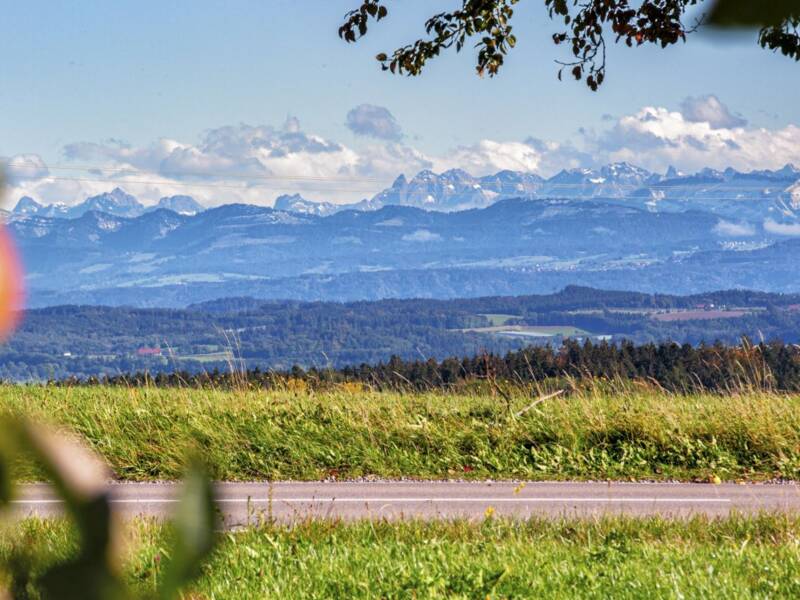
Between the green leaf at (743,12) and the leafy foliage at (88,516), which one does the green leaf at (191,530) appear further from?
the green leaf at (743,12)

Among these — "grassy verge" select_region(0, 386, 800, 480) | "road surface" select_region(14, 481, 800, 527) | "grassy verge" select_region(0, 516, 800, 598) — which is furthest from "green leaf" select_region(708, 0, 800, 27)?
"grassy verge" select_region(0, 386, 800, 480)

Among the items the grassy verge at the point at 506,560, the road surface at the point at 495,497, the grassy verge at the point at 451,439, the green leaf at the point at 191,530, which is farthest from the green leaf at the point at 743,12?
the grassy verge at the point at 451,439

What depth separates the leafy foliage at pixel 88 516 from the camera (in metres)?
0.45

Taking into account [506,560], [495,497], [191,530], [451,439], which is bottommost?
[495,497]

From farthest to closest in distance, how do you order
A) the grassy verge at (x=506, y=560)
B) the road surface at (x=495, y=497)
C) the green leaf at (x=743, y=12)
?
the road surface at (x=495, y=497) → the grassy verge at (x=506, y=560) → the green leaf at (x=743, y=12)

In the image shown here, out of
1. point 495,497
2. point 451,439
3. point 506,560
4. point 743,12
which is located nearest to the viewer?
point 743,12

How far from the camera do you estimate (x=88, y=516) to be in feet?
1.47

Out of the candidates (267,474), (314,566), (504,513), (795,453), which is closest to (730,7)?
(314,566)

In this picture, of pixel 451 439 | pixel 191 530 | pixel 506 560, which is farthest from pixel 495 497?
pixel 191 530

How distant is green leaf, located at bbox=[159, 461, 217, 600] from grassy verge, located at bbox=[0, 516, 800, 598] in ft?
15.5

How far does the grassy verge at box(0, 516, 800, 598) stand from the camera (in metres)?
6.15

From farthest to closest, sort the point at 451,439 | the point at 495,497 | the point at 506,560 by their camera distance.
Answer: the point at 451,439 < the point at 495,497 < the point at 506,560

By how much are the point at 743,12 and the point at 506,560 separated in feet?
22.6

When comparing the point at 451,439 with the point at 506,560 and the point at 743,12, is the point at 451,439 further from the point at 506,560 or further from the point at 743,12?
the point at 743,12
